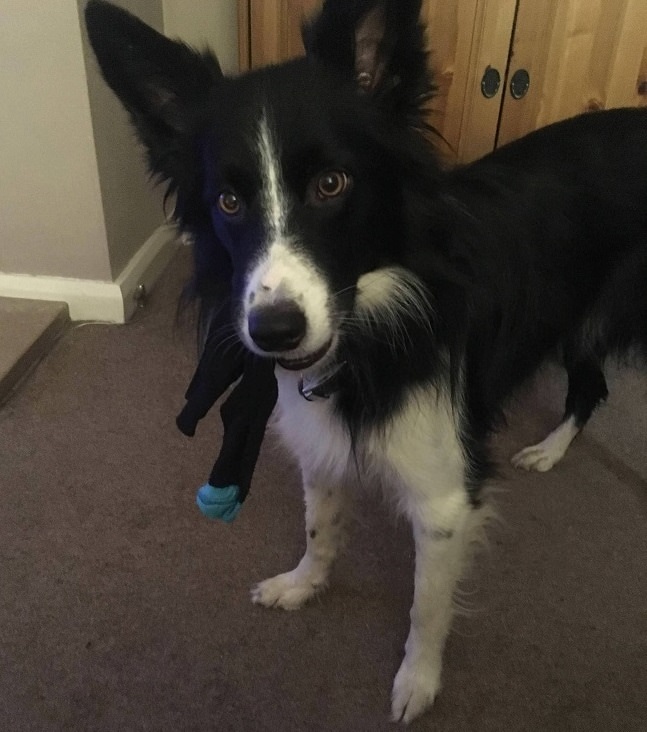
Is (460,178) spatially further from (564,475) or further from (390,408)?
(564,475)

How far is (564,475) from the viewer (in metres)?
1.96

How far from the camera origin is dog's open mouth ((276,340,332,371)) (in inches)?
42.6

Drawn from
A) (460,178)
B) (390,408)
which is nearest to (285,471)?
(390,408)

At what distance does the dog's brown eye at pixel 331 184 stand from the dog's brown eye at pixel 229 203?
12 centimetres

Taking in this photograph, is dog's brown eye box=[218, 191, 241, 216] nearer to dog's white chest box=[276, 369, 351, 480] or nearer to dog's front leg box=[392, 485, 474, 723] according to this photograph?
dog's white chest box=[276, 369, 351, 480]

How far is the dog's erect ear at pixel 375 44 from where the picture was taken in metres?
1.07

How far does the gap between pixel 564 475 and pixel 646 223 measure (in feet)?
2.30

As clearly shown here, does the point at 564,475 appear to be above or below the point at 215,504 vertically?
below

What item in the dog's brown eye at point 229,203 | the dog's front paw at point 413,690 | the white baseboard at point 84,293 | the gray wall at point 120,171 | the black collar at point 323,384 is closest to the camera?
Answer: the dog's brown eye at point 229,203

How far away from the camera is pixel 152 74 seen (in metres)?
1.17

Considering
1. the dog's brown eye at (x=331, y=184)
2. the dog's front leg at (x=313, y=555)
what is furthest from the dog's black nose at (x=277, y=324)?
the dog's front leg at (x=313, y=555)

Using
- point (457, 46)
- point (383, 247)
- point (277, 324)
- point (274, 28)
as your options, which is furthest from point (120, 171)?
point (277, 324)

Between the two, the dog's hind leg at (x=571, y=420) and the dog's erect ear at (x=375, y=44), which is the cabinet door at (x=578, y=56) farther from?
the dog's erect ear at (x=375, y=44)

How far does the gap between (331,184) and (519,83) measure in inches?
56.7
